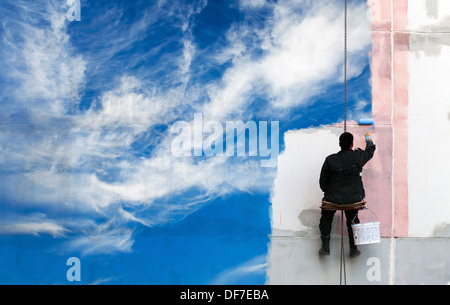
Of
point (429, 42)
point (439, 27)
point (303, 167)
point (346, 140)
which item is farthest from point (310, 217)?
point (439, 27)

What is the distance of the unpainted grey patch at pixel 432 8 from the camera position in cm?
542

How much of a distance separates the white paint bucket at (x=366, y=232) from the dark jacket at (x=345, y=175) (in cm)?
33

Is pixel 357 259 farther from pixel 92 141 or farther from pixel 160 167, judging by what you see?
pixel 92 141

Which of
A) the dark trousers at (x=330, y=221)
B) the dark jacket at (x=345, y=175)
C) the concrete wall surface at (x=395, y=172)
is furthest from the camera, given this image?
the concrete wall surface at (x=395, y=172)

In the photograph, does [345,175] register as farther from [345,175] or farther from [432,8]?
[432,8]

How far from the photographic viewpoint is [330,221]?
518 centimetres

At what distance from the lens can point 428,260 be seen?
5.33 meters

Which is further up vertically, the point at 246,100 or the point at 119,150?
the point at 246,100

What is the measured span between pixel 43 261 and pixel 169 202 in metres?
1.83

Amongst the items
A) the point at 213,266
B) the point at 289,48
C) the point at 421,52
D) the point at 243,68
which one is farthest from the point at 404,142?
the point at 213,266

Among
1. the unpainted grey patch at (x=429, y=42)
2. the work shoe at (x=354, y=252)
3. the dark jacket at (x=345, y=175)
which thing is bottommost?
the work shoe at (x=354, y=252)

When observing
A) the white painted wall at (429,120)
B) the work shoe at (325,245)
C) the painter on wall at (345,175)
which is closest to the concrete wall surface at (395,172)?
the white painted wall at (429,120)

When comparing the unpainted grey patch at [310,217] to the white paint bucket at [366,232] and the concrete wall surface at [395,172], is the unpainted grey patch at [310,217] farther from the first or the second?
the white paint bucket at [366,232]

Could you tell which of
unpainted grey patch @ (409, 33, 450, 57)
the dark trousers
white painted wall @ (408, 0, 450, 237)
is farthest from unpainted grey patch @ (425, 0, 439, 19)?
the dark trousers
